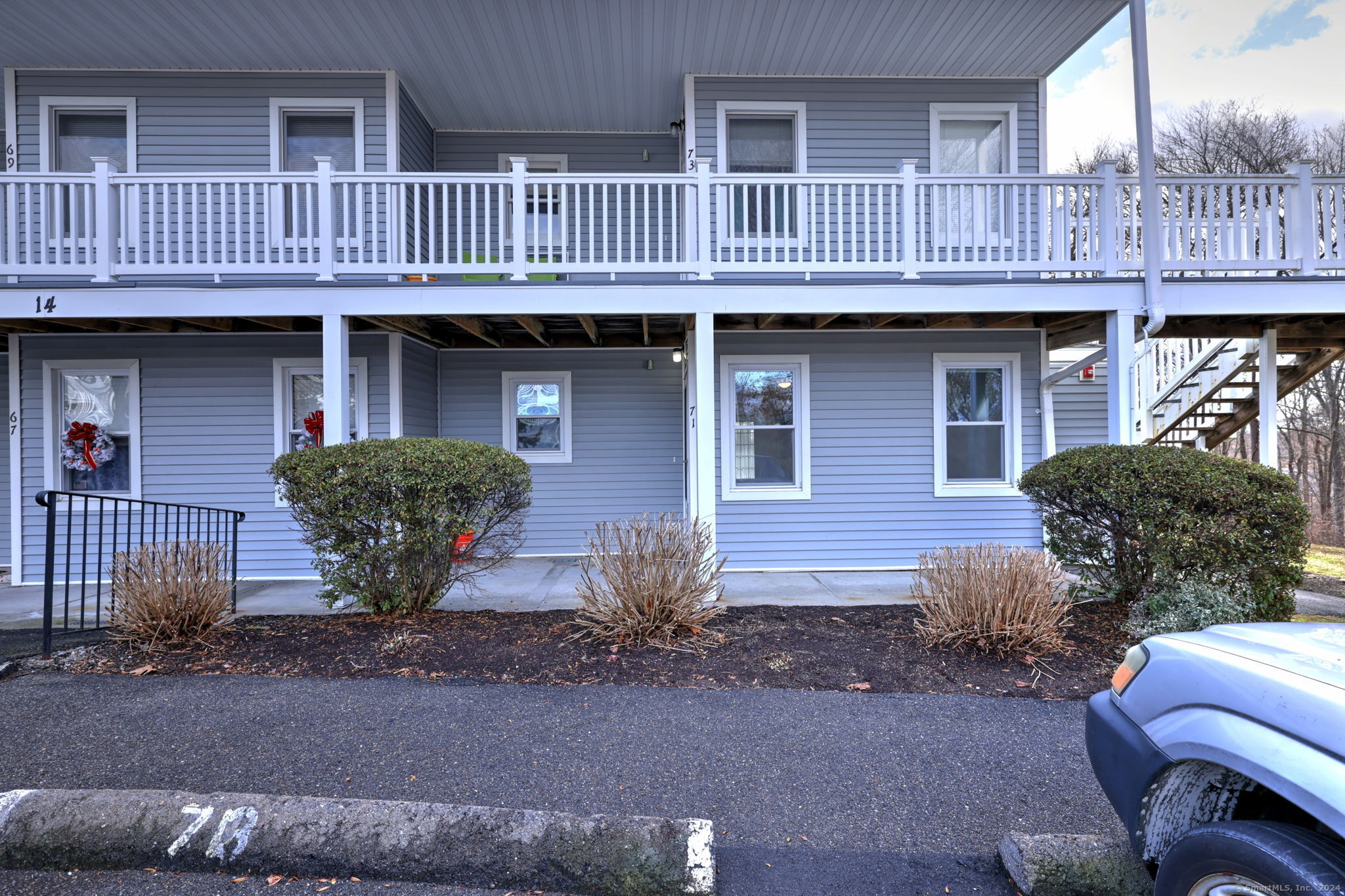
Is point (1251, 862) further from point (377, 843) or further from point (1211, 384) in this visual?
point (1211, 384)

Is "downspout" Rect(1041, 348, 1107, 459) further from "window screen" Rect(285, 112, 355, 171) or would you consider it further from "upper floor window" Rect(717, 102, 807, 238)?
"window screen" Rect(285, 112, 355, 171)

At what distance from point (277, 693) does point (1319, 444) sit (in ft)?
66.3

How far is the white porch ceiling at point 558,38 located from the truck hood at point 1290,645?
6.86 meters

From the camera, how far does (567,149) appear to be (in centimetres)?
919

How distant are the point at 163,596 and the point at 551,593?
303cm

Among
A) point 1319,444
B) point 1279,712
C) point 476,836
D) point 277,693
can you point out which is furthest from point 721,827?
point 1319,444

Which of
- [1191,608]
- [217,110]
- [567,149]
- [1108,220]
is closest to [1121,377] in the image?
[1108,220]

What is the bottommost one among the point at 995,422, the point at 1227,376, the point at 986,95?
the point at 995,422

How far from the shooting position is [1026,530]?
317 inches

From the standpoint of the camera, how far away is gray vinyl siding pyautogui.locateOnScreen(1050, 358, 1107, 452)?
8734mm

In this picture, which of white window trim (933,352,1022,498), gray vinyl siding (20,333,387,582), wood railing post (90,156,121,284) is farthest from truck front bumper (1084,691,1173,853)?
wood railing post (90,156,121,284)

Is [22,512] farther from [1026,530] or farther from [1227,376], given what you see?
[1227,376]

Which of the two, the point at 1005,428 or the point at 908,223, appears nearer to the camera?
the point at 908,223

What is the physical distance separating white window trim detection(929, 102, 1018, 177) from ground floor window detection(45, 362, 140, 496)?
30.6ft
